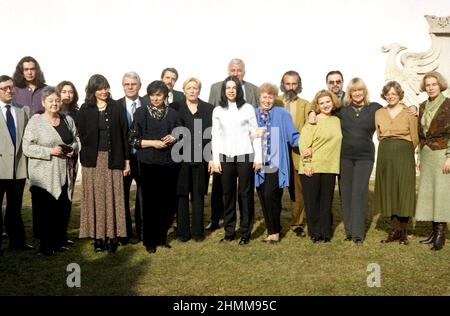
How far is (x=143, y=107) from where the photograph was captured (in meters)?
5.34

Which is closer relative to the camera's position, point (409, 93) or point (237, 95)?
point (237, 95)

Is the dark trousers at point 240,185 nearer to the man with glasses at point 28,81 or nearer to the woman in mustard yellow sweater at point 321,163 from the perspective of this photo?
the woman in mustard yellow sweater at point 321,163

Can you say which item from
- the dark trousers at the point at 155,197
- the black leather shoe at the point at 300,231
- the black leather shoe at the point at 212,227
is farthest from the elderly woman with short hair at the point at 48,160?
the black leather shoe at the point at 300,231

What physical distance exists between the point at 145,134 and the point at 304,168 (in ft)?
6.26

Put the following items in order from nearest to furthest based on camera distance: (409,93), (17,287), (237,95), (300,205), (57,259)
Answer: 1. (17,287)
2. (57,259)
3. (237,95)
4. (300,205)
5. (409,93)

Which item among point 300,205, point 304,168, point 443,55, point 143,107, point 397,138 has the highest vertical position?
point 443,55

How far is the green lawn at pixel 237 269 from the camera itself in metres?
4.17

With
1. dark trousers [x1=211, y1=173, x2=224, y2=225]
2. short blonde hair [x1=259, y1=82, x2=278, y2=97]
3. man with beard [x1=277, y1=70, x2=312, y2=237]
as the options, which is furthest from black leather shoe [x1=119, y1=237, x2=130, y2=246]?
short blonde hair [x1=259, y1=82, x2=278, y2=97]

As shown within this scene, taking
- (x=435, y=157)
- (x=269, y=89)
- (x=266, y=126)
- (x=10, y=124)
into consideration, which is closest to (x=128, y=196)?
(x=10, y=124)

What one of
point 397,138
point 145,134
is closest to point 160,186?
point 145,134

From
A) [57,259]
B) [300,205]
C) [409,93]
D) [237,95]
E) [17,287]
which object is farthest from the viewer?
[409,93]

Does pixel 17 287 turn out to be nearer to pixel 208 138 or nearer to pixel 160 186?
pixel 160 186

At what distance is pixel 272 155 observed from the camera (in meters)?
5.70

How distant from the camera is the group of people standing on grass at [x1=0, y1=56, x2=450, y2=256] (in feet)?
17.1
